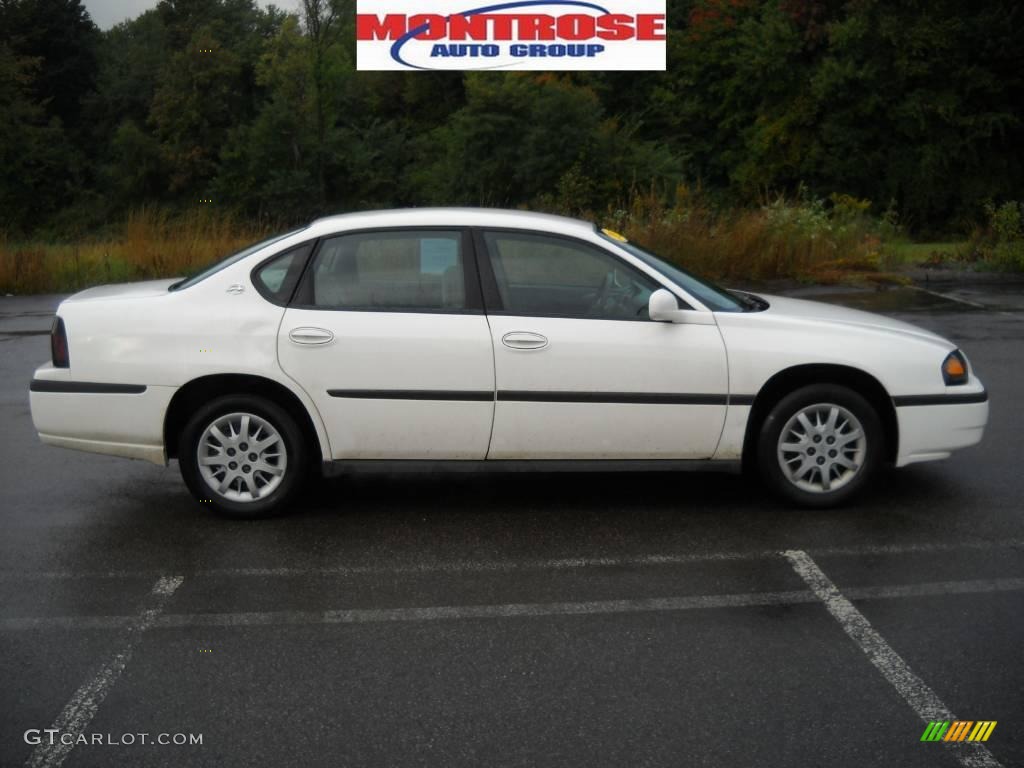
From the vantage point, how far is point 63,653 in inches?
184

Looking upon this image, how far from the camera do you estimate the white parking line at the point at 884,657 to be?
383cm

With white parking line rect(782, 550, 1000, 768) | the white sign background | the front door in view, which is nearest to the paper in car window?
the front door

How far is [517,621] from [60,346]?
9.67 feet

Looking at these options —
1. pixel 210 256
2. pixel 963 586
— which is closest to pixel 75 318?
pixel 963 586

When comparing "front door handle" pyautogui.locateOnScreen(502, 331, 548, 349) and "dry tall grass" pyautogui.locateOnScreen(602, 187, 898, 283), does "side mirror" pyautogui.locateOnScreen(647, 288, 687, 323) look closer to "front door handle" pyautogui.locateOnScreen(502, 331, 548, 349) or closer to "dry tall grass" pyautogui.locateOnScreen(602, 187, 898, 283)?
"front door handle" pyautogui.locateOnScreen(502, 331, 548, 349)

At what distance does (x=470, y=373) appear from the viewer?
6.17 m

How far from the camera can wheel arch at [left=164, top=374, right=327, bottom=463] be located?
6270mm

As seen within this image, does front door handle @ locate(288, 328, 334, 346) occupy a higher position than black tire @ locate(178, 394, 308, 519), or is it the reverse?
front door handle @ locate(288, 328, 334, 346)

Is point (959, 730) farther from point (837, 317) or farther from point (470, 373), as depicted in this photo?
point (837, 317)

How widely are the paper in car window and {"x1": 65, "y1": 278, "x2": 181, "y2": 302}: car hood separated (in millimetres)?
1357

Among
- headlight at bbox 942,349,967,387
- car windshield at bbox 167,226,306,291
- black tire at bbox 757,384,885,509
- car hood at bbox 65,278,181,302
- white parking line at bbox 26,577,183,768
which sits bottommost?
white parking line at bbox 26,577,183,768

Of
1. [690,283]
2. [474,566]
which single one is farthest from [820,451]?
[474,566]

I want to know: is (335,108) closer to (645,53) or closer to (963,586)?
(645,53)

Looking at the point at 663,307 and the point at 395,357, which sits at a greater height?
the point at 663,307
